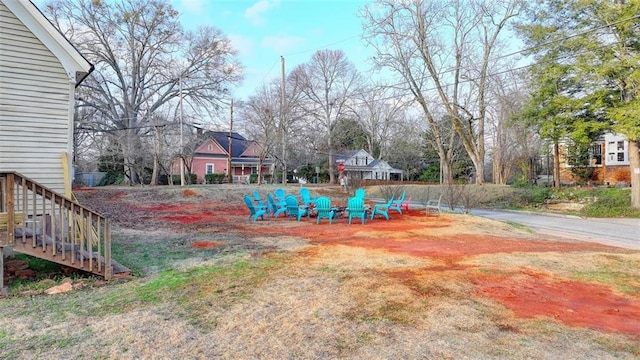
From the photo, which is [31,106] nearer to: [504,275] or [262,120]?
[504,275]

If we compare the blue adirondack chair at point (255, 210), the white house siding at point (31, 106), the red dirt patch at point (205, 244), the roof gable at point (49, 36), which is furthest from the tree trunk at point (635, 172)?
the white house siding at point (31, 106)

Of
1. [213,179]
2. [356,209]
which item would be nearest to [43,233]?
[356,209]

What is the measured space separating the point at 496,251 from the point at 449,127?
97.4 feet

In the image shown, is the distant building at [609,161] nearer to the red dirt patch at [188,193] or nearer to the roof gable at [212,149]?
the red dirt patch at [188,193]

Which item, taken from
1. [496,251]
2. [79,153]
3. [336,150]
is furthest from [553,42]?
[79,153]

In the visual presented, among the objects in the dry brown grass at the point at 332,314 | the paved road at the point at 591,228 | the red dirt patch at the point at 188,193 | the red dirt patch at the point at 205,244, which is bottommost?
the paved road at the point at 591,228

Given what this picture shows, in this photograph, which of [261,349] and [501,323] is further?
[501,323]

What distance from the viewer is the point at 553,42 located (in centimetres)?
1525

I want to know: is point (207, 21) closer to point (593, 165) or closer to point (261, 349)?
point (593, 165)

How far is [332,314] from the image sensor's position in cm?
384

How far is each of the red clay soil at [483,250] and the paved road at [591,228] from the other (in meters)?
1.32

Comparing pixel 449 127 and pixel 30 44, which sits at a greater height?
pixel 449 127

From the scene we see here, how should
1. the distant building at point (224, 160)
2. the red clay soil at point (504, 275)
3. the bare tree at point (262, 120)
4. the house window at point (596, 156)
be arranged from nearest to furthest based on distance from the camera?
1. the red clay soil at point (504, 275)
2. the house window at point (596, 156)
3. the bare tree at point (262, 120)
4. the distant building at point (224, 160)

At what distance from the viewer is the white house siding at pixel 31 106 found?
693 cm
